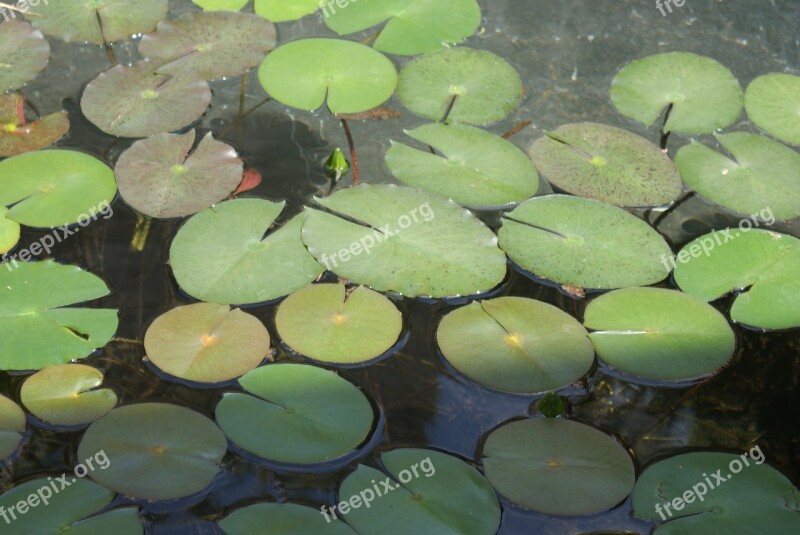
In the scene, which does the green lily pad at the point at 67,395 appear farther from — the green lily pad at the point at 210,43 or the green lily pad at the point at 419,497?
the green lily pad at the point at 210,43

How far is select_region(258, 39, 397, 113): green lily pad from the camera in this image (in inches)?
91.7

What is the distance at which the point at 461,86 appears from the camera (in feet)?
7.83

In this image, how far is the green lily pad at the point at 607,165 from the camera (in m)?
2.13


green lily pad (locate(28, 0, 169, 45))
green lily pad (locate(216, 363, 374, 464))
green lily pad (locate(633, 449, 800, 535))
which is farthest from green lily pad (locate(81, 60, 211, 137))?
green lily pad (locate(633, 449, 800, 535))

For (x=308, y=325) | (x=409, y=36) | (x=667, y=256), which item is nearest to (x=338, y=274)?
(x=308, y=325)

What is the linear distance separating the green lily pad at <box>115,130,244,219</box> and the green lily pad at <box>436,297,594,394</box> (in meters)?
0.69

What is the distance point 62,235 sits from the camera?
6.66 feet

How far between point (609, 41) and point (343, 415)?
1596 millimetres

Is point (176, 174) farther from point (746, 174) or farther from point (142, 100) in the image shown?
point (746, 174)

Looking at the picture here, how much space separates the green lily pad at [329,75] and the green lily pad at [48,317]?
2.58 ft

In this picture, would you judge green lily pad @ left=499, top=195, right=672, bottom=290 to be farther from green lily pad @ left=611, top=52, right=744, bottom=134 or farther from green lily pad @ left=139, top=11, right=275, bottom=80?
green lily pad @ left=139, top=11, right=275, bottom=80

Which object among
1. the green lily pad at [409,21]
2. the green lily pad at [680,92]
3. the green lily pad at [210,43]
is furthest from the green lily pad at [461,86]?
the green lily pad at [210,43]

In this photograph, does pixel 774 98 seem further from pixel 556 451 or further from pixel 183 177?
pixel 183 177

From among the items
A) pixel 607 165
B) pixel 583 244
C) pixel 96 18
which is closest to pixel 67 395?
pixel 583 244
